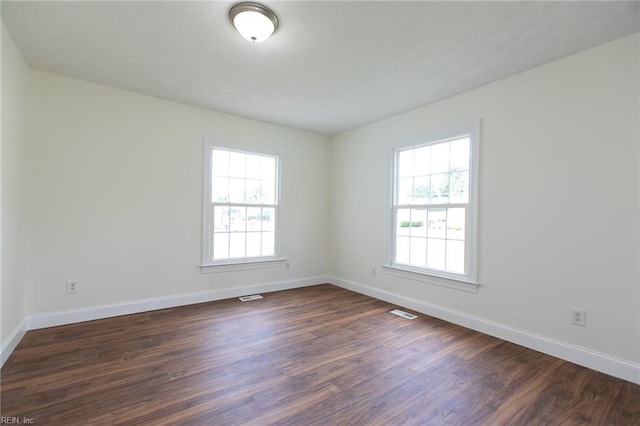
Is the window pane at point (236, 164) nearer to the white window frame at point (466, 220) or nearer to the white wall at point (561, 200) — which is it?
the white window frame at point (466, 220)

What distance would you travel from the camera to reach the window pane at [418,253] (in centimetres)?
365

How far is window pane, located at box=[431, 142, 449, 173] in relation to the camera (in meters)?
3.44

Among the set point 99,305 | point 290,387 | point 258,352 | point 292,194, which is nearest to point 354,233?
point 292,194

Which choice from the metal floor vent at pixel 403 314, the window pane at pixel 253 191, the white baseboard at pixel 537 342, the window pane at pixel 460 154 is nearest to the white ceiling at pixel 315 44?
the window pane at pixel 460 154

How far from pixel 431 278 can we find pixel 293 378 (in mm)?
2102

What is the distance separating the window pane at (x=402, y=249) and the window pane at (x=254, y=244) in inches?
79.1

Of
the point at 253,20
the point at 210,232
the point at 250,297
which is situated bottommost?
the point at 250,297

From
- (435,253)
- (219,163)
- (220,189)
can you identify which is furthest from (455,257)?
(219,163)

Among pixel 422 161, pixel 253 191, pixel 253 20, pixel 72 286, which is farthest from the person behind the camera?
pixel 253 191

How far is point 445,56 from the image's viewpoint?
2.50m

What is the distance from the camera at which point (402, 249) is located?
3.94 metres

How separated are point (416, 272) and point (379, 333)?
106 cm

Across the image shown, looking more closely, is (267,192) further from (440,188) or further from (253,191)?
(440,188)

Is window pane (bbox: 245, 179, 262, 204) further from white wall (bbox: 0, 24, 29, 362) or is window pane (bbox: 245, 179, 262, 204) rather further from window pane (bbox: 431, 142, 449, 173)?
window pane (bbox: 431, 142, 449, 173)
